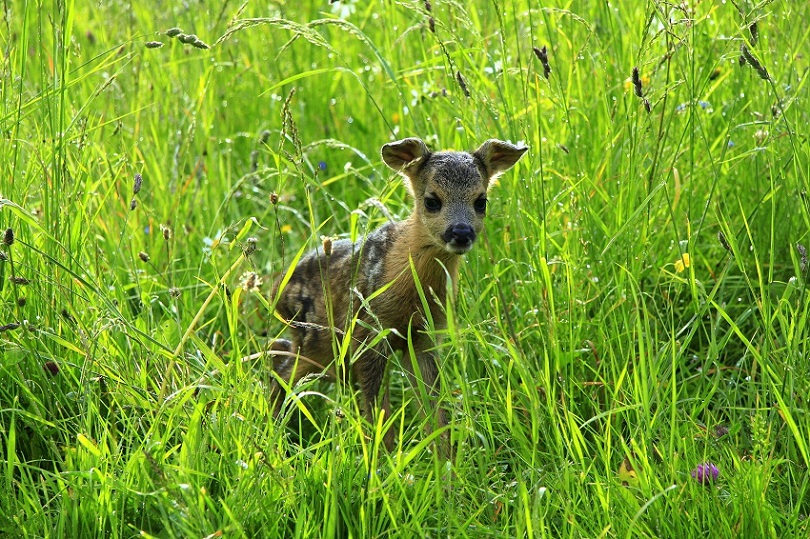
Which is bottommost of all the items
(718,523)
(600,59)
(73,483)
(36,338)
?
(718,523)

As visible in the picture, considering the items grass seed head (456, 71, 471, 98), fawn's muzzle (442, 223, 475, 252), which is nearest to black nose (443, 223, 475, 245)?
fawn's muzzle (442, 223, 475, 252)

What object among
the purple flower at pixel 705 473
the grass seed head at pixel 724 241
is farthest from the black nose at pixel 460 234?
the purple flower at pixel 705 473

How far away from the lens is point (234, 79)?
284 inches

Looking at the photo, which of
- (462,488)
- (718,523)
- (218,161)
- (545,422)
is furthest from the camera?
(218,161)

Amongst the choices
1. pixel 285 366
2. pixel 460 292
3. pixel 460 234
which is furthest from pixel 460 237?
pixel 285 366

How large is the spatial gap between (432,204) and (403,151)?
0.29m

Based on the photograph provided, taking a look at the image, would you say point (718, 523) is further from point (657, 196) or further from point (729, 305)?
point (657, 196)

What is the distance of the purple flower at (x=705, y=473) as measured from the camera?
12.5ft

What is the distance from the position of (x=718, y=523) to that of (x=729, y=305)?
1.67m

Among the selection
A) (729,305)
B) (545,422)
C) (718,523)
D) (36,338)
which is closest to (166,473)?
(36,338)

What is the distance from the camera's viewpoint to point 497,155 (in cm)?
525

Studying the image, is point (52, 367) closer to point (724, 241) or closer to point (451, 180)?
point (451, 180)

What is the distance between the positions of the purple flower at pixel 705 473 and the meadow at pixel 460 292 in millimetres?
11

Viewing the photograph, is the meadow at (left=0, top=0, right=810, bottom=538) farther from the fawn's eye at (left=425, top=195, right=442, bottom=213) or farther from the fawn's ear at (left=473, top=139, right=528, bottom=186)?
the fawn's eye at (left=425, top=195, right=442, bottom=213)
